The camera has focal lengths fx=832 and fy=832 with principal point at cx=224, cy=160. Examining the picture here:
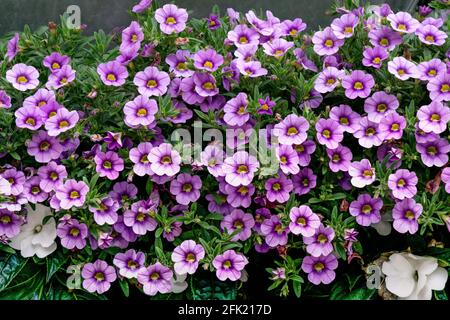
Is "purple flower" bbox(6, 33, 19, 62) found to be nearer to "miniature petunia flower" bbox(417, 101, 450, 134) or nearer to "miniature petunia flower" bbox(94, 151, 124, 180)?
"miniature petunia flower" bbox(94, 151, 124, 180)

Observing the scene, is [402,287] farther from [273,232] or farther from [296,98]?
[296,98]

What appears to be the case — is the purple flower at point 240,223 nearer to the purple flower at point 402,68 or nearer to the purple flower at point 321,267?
the purple flower at point 321,267

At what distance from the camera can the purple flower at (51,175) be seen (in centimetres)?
262

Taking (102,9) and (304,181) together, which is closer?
(304,181)

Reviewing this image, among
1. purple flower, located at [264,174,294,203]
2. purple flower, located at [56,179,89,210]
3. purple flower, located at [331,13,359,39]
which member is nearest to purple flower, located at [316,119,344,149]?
purple flower, located at [264,174,294,203]

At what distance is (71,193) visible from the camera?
101 inches

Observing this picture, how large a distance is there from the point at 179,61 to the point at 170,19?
0.15 m

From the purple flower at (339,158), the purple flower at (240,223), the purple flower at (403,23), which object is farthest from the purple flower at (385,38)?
the purple flower at (240,223)

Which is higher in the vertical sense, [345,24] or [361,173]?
[345,24]

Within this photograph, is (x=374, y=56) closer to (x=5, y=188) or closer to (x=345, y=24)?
(x=345, y=24)

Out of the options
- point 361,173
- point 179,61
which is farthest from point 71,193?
point 361,173

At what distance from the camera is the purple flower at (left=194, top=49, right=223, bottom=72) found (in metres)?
2.72

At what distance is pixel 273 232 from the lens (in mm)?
2643

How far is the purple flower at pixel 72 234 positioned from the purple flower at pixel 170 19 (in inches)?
27.9
